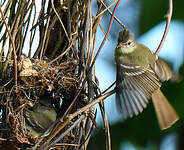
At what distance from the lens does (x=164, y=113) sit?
69.3 inches

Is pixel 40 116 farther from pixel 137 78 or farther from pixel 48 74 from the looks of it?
pixel 137 78

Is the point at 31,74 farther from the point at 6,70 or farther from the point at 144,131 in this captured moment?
the point at 144,131

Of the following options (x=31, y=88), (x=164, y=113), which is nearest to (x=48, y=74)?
(x=31, y=88)

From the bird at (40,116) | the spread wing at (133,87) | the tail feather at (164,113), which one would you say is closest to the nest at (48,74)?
the bird at (40,116)

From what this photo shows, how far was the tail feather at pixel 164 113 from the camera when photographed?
5.52ft

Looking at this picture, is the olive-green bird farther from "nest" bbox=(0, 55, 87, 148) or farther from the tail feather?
"nest" bbox=(0, 55, 87, 148)

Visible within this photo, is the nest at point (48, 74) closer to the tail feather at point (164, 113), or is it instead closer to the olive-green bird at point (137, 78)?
the olive-green bird at point (137, 78)

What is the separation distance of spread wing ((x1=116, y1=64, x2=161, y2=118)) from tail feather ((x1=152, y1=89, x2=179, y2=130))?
0.47 feet

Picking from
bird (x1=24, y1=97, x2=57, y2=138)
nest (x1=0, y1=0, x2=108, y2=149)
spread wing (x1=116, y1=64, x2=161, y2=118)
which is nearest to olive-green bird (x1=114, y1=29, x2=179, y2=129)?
spread wing (x1=116, y1=64, x2=161, y2=118)

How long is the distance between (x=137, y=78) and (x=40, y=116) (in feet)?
1.42

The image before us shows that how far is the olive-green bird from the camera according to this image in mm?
1513

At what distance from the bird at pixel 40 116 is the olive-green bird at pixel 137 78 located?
0.28 m

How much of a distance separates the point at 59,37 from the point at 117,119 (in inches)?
53.3

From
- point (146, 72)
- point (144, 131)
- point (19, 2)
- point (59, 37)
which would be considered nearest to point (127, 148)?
point (144, 131)
